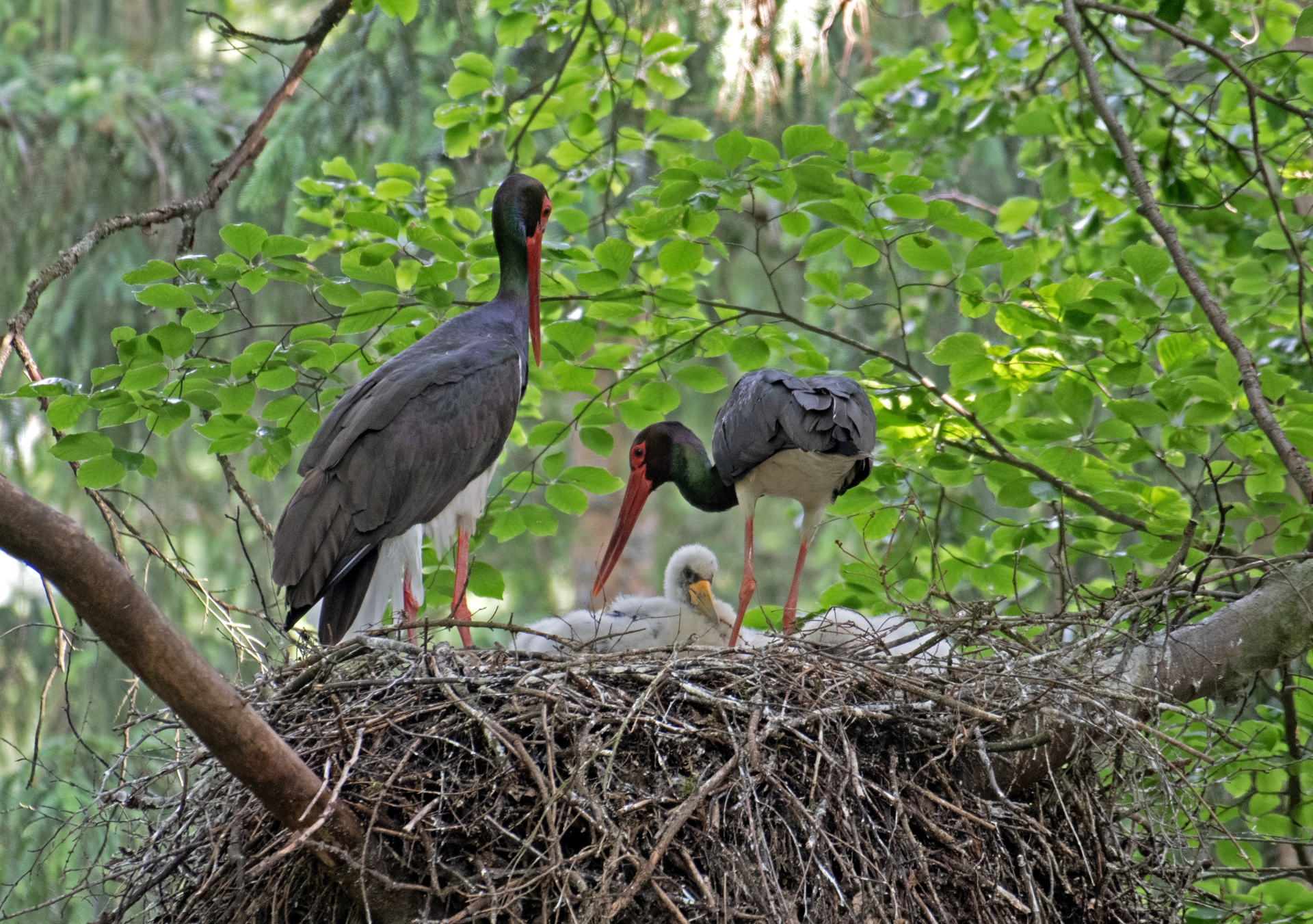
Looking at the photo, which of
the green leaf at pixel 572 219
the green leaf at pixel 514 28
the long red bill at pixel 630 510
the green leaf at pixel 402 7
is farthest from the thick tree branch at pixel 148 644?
the green leaf at pixel 514 28

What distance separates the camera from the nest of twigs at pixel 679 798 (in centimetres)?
228

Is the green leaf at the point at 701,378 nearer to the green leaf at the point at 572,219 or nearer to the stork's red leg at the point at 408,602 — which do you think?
the green leaf at the point at 572,219

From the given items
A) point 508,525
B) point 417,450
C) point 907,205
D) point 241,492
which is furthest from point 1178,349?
point 241,492

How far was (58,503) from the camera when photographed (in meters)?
7.34

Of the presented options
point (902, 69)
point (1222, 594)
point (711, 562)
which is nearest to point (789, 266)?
point (902, 69)

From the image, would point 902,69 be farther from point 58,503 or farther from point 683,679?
point 58,503

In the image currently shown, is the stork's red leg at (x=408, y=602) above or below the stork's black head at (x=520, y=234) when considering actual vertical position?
below

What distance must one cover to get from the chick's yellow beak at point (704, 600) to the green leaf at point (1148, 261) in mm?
1764

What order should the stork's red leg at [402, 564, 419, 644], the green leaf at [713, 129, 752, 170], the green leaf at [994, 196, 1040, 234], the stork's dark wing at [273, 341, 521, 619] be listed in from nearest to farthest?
1. the green leaf at [713, 129, 752, 170]
2. the stork's dark wing at [273, 341, 521, 619]
3. the stork's red leg at [402, 564, 419, 644]
4. the green leaf at [994, 196, 1040, 234]

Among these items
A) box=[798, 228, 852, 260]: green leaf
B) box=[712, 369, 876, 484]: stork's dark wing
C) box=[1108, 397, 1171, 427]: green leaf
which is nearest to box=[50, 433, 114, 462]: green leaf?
box=[712, 369, 876, 484]: stork's dark wing

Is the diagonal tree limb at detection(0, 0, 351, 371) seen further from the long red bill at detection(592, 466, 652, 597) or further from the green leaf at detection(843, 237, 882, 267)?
the long red bill at detection(592, 466, 652, 597)

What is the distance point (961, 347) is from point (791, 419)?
1.89 feet

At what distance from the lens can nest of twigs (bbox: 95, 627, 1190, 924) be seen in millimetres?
2275

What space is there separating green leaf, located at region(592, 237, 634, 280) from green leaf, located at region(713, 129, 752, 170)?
418 mm
